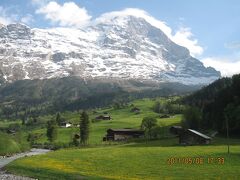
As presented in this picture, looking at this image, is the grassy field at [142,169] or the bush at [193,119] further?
the bush at [193,119]

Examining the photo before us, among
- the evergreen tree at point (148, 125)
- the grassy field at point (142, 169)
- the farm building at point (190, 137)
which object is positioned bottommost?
the grassy field at point (142, 169)

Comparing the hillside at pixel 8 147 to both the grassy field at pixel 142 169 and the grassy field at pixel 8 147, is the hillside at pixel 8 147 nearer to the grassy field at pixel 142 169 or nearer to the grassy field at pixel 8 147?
the grassy field at pixel 8 147

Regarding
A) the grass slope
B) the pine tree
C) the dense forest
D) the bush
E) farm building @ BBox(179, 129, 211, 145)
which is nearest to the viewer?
farm building @ BBox(179, 129, 211, 145)

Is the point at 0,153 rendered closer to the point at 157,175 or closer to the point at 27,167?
the point at 27,167

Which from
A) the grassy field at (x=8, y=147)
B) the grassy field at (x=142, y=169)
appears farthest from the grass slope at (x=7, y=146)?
the grassy field at (x=142, y=169)

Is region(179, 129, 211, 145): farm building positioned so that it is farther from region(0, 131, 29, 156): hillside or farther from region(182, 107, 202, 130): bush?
region(0, 131, 29, 156): hillside

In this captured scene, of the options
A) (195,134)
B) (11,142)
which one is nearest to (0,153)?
(11,142)

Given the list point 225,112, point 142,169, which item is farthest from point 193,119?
point 142,169

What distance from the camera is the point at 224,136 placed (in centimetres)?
14500

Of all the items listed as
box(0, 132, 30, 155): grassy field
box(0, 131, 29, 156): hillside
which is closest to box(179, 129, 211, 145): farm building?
box(0, 131, 29, 156): hillside

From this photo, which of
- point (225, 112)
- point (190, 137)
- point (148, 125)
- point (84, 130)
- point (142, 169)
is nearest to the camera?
point (142, 169)

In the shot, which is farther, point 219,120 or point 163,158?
point 219,120

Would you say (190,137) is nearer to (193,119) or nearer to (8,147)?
(193,119)

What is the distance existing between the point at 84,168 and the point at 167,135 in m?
102
